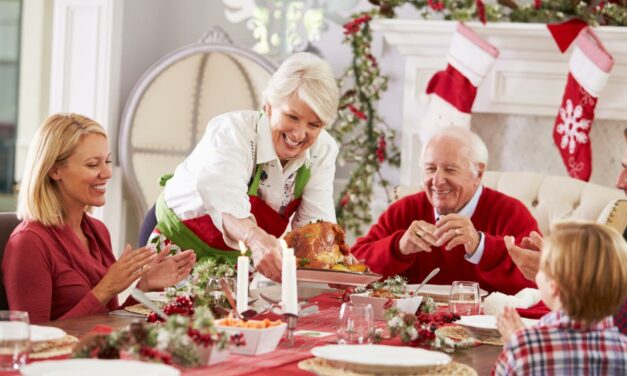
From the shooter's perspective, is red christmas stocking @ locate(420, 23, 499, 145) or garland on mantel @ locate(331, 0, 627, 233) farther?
garland on mantel @ locate(331, 0, 627, 233)

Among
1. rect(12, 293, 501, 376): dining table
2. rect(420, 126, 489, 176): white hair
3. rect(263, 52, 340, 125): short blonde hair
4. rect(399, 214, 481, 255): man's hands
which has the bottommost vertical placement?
rect(12, 293, 501, 376): dining table

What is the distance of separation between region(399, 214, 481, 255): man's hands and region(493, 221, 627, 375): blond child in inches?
50.0

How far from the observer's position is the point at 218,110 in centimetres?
509

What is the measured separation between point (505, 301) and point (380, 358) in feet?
2.54

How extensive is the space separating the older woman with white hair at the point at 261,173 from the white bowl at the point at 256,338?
62cm

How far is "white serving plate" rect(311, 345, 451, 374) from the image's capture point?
1706 mm

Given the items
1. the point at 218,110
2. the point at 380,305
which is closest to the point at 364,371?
the point at 380,305

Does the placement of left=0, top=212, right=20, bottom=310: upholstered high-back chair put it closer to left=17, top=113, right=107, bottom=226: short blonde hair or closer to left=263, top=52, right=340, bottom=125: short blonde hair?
left=17, top=113, right=107, bottom=226: short blonde hair

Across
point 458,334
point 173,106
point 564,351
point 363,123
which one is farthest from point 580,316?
point 173,106

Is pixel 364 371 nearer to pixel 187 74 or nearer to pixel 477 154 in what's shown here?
pixel 477 154

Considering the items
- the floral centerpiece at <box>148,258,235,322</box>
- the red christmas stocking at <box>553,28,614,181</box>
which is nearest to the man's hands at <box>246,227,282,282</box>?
the floral centerpiece at <box>148,258,235,322</box>

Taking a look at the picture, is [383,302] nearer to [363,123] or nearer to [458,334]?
[458,334]

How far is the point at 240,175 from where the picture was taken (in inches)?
110

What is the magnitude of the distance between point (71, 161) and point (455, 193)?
1268 mm
